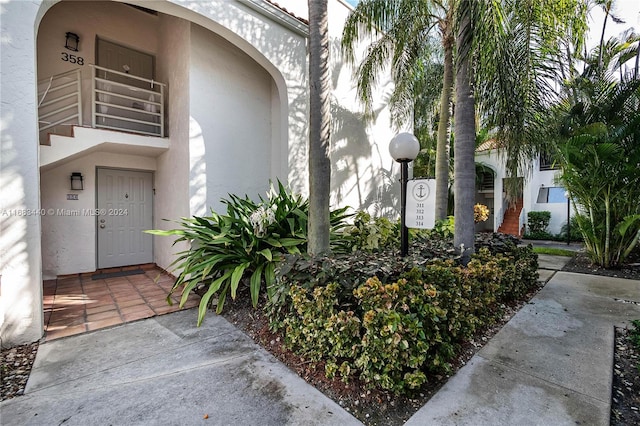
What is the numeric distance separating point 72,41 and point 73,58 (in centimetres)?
34

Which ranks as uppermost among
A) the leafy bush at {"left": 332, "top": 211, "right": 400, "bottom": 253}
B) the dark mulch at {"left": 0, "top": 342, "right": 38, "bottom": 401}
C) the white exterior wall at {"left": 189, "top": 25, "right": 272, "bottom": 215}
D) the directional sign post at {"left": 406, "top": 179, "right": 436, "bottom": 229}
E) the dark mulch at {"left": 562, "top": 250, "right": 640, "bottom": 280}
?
the white exterior wall at {"left": 189, "top": 25, "right": 272, "bottom": 215}

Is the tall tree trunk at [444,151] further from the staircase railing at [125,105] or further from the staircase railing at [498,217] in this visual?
the staircase railing at [498,217]

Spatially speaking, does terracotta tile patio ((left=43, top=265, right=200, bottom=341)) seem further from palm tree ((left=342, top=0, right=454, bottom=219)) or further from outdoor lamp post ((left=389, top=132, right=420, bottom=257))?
palm tree ((left=342, top=0, right=454, bottom=219))

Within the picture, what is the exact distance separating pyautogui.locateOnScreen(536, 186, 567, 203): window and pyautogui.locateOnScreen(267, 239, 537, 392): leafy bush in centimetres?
1378

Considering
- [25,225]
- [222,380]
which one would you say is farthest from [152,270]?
[222,380]

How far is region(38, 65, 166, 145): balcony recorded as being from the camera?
18.0 feet

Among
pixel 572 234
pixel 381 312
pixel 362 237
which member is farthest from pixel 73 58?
pixel 572 234

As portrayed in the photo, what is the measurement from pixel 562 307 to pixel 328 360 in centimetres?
383

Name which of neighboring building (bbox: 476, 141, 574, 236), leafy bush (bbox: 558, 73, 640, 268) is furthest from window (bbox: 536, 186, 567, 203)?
leafy bush (bbox: 558, 73, 640, 268)

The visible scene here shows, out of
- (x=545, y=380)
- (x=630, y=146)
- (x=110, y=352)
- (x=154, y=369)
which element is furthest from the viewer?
(x=630, y=146)

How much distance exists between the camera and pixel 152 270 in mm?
6625

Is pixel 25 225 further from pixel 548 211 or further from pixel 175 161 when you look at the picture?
pixel 548 211

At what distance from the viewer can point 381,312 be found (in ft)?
7.39

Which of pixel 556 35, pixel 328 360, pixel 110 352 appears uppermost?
pixel 556 35
